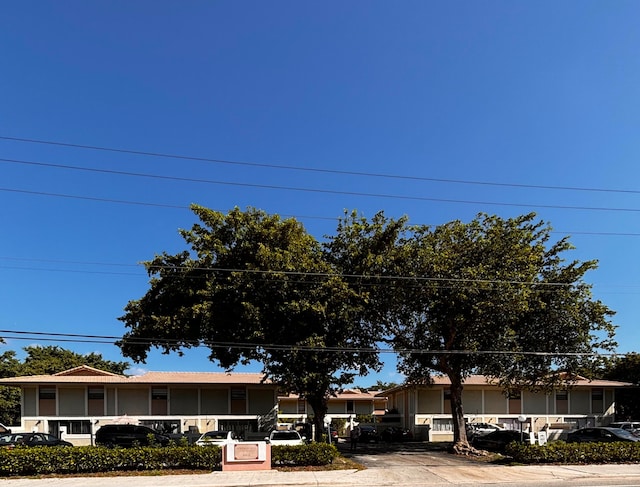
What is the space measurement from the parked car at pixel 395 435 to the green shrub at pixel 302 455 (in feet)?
70.4

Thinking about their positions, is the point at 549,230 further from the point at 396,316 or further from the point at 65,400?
the point at 65,400

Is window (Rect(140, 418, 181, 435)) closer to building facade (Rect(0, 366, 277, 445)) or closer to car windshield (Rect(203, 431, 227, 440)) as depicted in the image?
building facade (Rect(0, 366, 277, 445))

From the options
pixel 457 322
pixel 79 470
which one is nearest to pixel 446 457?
pixel 457 322

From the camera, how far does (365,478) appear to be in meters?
20.8

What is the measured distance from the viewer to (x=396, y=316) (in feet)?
96.8

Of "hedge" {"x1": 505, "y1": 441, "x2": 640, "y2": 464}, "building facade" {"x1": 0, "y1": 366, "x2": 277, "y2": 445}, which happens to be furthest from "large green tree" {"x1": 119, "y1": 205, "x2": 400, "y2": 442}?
"building facade" {"x1": 0, "y1": 366, "x2": 277, "y2": 445}

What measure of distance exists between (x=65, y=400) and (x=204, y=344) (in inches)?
701

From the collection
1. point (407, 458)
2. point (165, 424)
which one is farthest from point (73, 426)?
point (407, 458)

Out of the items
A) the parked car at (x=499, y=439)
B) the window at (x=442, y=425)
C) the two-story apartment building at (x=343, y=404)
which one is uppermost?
the parked car at (x=499, y=439)

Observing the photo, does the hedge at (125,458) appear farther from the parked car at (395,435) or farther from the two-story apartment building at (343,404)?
the two-story apartment building at (343,404)

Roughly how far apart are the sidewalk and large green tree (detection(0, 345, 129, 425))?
40.4 metres

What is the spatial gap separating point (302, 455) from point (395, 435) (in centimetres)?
2265

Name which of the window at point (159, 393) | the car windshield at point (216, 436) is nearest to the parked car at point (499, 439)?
the car windshield at point (216, 436)

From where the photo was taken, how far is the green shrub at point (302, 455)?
75.3 feet
